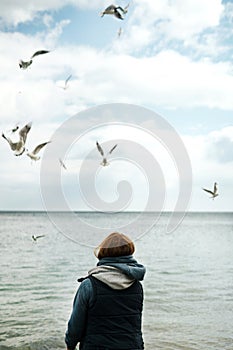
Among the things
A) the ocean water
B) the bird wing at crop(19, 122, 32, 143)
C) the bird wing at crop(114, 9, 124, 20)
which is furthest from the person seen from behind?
the ocean water

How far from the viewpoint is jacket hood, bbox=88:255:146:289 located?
13.2 feet

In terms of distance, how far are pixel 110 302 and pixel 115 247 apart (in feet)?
1.40

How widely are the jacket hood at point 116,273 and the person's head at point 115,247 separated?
0.14 ft

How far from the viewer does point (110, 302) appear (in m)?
4.07

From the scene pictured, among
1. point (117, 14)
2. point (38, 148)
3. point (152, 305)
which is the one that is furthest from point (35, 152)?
point (152, 305)

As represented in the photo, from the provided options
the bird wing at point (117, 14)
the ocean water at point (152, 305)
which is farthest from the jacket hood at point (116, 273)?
the ocean water at point (152, 305)

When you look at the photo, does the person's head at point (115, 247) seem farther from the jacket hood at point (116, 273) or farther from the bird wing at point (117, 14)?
the bird wing at point (117, 14)

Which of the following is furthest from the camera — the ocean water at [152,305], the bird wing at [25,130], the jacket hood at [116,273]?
the ocean water at [152,305]

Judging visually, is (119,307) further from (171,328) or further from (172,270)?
(172,270)

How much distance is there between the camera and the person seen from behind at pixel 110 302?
4035mm

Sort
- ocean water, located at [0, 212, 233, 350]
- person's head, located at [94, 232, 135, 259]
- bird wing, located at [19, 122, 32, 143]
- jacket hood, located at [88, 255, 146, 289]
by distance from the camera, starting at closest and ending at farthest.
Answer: jacket hood, located at [88, 255, 146, 289] → person's head, located at [94, 232, 135, 259] → bird wing, located at [19, 122, 32, 143] → ocean water, located at [0, 212, 233, 350]

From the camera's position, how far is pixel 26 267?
24844 millimetres

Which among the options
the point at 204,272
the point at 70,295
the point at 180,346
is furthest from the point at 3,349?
the point at 204,272

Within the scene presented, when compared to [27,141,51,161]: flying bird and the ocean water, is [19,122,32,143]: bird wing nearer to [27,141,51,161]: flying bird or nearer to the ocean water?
[27,141,51,161]: flying bird
